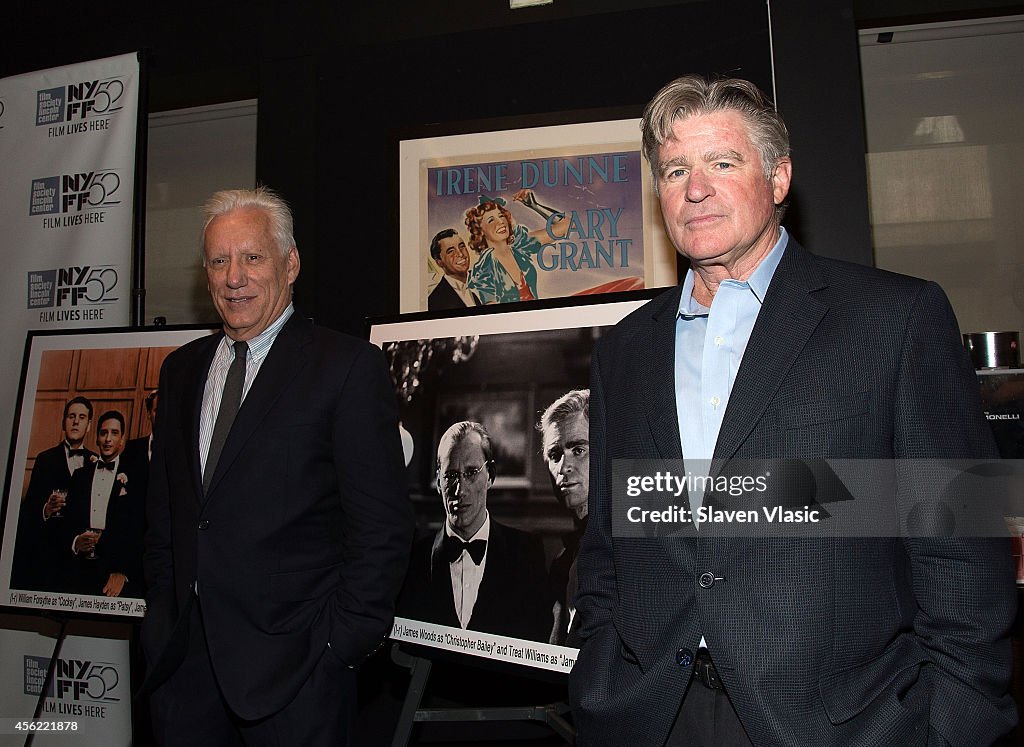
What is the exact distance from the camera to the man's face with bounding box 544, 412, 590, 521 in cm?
242

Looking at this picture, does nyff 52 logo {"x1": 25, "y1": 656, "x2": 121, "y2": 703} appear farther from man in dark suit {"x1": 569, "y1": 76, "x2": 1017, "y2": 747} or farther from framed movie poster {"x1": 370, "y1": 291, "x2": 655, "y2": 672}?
man in dark suit {"x1": 569, "y1": 76, "x2": 1017, "y2": 747}

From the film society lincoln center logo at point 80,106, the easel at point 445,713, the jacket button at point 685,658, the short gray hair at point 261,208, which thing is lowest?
the easel at point 445,713

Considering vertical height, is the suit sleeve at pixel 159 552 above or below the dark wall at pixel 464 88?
below

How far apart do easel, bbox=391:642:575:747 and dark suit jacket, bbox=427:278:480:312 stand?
1.38m

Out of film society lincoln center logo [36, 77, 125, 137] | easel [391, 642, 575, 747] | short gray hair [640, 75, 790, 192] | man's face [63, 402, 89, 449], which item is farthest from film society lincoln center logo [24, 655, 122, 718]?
short gray hair [640, 75, 790, 192]

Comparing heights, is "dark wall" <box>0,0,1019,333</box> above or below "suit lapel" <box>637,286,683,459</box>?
above

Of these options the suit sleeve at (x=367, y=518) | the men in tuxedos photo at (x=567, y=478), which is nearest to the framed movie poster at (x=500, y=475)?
the men in tuxedos photo at (x=567, y=478)

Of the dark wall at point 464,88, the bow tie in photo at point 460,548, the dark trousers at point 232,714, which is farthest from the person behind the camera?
the dark wall at point 464,88

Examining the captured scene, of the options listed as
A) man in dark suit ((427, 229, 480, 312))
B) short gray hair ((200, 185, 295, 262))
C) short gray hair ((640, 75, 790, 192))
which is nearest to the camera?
short gray hair ((640, 75, 790, 192))

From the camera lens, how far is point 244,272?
8.45 feet

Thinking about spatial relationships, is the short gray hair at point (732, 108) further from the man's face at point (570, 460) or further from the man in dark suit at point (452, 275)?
the man in dark suit at point (452, 275)

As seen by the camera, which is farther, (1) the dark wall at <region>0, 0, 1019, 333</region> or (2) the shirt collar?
(1) the dark wall at <region>0, 0, 1019, 333</region>

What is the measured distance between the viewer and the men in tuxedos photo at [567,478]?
7.73 feet

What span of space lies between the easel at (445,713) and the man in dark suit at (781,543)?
0.74 m
